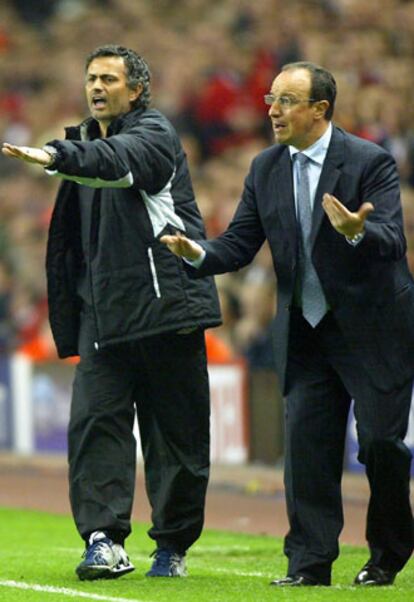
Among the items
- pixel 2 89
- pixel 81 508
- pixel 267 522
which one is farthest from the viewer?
pixel 2 89

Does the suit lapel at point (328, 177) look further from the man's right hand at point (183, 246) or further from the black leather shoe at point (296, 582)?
the black leather shoe at point (296, 582)

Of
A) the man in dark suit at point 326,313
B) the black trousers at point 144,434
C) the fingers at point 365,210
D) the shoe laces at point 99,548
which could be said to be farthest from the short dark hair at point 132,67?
the shoe laces at point 99,548

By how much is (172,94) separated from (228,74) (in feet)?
2.40

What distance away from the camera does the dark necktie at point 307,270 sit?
24.5 ft

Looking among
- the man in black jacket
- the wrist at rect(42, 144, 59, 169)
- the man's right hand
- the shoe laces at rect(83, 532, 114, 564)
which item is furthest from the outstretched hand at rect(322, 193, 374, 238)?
the shoe laces at rect(83, 532, 114, 564)

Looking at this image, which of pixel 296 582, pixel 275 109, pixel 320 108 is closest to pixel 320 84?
pixel 320 108

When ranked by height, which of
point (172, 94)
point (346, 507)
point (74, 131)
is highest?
point (172, 94)

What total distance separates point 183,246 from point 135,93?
903mm

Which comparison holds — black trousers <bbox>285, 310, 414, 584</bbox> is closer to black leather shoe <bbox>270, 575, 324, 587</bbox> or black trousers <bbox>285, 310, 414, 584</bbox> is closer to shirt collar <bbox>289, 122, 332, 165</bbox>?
black leather shoe <bbox>270, 575, 324, 587</bbox>

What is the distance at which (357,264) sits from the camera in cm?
736

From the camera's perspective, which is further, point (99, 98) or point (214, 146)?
point (214, 146)

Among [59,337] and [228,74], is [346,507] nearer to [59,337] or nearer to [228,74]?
[59,337]

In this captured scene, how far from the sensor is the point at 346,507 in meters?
12.6

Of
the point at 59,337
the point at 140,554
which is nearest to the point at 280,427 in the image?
the point at 140,554
